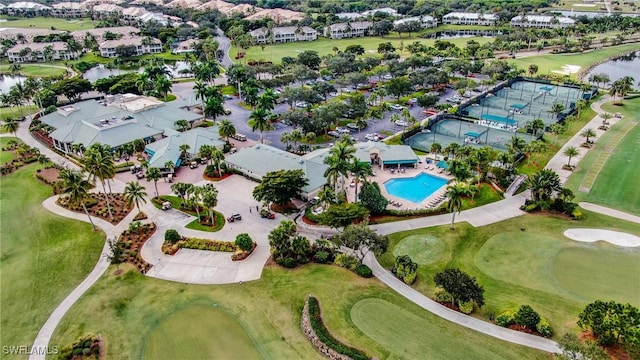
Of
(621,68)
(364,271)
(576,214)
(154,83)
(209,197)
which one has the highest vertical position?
(154,83)

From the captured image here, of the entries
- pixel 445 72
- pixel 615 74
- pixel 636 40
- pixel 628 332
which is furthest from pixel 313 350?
pixel 636 40

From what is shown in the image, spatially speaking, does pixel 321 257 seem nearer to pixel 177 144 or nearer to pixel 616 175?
pixel 177 144

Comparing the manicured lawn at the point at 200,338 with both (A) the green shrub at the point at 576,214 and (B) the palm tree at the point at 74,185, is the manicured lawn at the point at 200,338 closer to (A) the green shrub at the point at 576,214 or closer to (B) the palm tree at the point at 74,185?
(B) the palm tree at the point at 74,185

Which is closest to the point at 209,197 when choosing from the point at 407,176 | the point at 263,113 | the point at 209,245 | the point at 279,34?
the point at 209,245

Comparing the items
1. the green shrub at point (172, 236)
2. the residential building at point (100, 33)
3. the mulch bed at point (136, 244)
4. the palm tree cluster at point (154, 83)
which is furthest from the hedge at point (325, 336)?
the residential building at point (100, 33)

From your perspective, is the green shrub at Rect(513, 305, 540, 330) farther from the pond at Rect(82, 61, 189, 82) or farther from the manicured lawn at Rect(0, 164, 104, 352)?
the pond at Rect(82, 61, 189, 82)

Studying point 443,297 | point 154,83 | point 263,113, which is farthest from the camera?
point 154,83

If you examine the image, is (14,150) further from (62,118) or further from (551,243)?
(551,243)
